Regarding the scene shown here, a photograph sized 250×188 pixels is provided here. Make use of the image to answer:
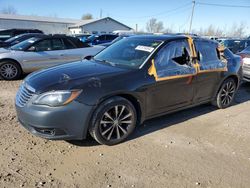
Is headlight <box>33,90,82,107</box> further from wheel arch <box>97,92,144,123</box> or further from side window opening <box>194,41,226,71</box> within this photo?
side window opening <box>194,41,226,71</box>

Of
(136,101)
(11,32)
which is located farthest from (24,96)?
(11,32)

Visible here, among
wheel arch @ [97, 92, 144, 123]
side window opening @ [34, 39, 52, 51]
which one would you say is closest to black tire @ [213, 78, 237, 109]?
wheel arch @ [97, 92, 144, 123]

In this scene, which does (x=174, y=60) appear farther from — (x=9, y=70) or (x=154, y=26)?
(x=154, y=26)

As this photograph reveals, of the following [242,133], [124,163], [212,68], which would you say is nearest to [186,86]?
[212,68]

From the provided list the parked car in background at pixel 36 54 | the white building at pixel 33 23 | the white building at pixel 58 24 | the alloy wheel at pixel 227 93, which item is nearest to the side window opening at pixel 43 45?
the parked car in background at pixel 36 54

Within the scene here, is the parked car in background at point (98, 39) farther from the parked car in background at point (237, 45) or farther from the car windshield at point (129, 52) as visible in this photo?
the car windshield at point (129, 52)

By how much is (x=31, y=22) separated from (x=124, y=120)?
51.4m

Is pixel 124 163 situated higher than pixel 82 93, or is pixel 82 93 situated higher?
pixel 82 93

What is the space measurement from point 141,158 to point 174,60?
1814 mm

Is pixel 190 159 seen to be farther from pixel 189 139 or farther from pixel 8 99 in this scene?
pixel 8 99

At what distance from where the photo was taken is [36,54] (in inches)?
340

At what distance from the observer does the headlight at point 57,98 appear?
3.43 m

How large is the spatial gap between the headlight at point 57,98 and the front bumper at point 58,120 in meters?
0.05

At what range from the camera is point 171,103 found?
4562 mm
